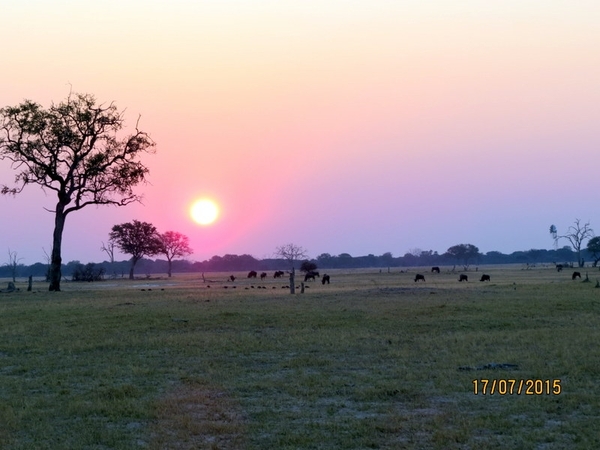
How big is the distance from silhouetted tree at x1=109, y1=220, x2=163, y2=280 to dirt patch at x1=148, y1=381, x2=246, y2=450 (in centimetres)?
10558

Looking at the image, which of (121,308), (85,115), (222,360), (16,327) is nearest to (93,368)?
(222,360)

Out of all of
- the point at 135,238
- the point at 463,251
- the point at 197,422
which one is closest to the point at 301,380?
the point at 197,422

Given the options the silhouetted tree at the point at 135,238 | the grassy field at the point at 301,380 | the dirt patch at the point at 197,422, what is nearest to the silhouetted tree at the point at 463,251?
the silhouetted tree at the point at 135,238

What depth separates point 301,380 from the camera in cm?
1329

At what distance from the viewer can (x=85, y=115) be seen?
4712cm

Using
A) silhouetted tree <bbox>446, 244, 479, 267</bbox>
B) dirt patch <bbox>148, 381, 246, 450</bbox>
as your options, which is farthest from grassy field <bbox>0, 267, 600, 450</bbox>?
silhouetted tree <bbox>446, 244, 479, 267</bbox>

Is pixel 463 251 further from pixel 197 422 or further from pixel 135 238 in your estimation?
pixel 197 422

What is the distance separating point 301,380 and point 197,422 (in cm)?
340

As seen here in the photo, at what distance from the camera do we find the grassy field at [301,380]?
953 centimetres

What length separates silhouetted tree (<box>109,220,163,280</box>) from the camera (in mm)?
115625

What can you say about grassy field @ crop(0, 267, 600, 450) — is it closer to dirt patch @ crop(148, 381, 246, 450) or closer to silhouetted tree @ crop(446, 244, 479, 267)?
dirt patch @ crop(148, 381, 246, 450)

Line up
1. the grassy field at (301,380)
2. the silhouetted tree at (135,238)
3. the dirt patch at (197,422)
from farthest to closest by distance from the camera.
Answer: the silhouetted tree at (135,238) → the grassy field at (301,380) → the dirt patch at (197,422)

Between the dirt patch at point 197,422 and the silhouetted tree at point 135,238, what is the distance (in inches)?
4157

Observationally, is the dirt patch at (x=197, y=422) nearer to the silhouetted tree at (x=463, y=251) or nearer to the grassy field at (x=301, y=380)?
the grassy field at (x=301, y=380)
